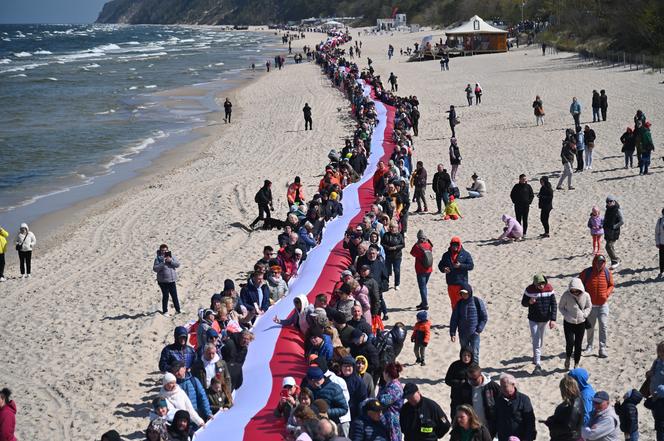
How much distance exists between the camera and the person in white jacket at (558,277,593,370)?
30.3 ft

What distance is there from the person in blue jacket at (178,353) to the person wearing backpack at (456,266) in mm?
3308

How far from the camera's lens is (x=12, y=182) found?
87.0 feet

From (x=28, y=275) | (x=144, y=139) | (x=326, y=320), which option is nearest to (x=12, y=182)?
(x=144, y=139)

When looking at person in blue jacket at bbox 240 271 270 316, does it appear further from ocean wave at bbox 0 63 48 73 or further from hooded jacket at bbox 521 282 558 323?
ocean wave at bbox 0 63 48 73

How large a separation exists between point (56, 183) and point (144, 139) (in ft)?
25.2

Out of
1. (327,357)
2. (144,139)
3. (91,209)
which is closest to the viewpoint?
(327,357)

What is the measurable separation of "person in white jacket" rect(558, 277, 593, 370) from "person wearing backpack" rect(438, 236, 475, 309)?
56.6 inches

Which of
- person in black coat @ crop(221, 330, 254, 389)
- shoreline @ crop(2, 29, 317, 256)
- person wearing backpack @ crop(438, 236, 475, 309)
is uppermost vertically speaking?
person wearing backpack @ crop(438, 236, 475, 309)

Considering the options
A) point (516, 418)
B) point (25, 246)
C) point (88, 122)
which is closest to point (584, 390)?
point (516, 418)

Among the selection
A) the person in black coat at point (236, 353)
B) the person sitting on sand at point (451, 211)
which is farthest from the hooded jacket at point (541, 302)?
the person sitting on sand at point (451, 211)

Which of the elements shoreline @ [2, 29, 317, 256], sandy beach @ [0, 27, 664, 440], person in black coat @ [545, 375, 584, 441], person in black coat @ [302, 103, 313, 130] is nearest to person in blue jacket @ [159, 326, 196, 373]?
sandy beach @ [0, 27, 664, 440]

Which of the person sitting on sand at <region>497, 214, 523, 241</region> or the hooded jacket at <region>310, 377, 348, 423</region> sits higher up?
the hooded jacket at <region>310, 377, 348, 423</region>

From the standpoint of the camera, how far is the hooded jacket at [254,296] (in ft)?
36.0

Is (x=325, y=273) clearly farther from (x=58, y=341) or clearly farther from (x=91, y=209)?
(x=91, y=209)
